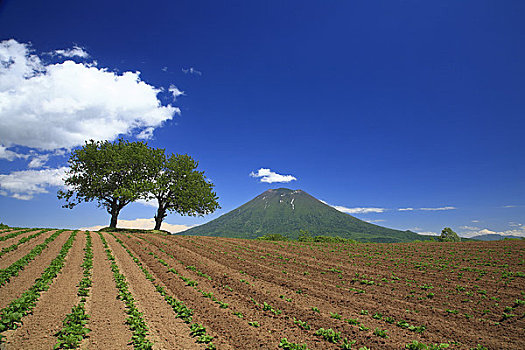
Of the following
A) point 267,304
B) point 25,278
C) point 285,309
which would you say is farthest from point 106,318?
point 25,278

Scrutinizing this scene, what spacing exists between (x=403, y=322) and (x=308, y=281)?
23.0 ft

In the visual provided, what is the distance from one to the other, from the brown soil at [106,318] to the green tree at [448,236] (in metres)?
60.7

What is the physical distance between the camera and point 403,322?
1090 cm

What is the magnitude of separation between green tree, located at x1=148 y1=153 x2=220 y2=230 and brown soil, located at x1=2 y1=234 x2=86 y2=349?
32.8 meters

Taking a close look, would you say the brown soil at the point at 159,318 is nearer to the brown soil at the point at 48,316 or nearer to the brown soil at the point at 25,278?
the brown soil at the point at 48,316

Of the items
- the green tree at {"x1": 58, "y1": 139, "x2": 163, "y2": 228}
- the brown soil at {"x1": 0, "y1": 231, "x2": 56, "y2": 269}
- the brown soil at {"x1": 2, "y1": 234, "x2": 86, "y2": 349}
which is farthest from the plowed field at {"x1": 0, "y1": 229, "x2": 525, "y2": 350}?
the green tree at {"x1": 58, "y1": 139, "x2": 163, "y2": 228}

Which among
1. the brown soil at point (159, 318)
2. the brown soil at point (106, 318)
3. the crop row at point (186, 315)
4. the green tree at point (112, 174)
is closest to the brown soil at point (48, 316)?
the brown soil at point (106, 318)

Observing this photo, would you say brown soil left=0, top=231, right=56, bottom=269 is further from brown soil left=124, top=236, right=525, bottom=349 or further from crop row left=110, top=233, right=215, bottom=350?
crop row left=110, top=233, right=215, bottom=350

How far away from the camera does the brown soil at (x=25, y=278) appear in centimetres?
1173

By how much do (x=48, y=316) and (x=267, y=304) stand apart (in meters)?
9.51

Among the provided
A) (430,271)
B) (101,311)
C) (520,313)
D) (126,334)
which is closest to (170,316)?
(126,334)

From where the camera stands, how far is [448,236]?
5228 centimetres

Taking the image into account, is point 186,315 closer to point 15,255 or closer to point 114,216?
point 15,255

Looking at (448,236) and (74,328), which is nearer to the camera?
(74,328)
